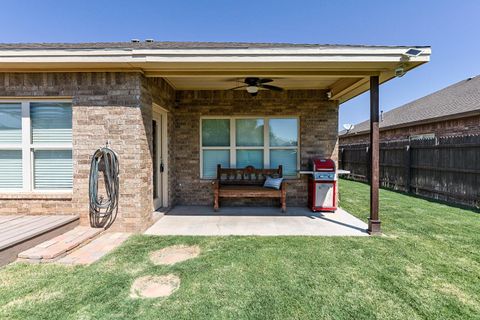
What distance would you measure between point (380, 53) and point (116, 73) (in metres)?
4.32

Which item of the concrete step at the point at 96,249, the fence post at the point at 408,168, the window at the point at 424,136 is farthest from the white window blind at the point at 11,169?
Answer: the window at the point at 424,136

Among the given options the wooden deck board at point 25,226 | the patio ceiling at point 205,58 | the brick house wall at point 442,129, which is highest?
the patio ceiling at point 205,58

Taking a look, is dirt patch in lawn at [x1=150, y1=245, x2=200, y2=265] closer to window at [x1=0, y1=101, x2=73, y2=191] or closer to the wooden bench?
the wooden bench

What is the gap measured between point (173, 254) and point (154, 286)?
2.60 feet

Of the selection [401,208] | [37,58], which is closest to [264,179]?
[401,208]

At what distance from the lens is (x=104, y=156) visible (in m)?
4.10

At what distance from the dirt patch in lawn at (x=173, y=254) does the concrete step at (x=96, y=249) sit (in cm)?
72

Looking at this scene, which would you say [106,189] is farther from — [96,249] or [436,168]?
[436,168]

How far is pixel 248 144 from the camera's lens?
21.0ft

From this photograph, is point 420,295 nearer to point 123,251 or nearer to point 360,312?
point 360,312

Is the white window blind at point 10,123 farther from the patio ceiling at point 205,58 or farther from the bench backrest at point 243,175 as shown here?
the bench backrest at point 243,175

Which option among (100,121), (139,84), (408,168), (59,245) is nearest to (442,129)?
(408,168)

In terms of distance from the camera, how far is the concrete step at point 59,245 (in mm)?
3080

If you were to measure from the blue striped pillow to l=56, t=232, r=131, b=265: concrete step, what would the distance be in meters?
3.19
